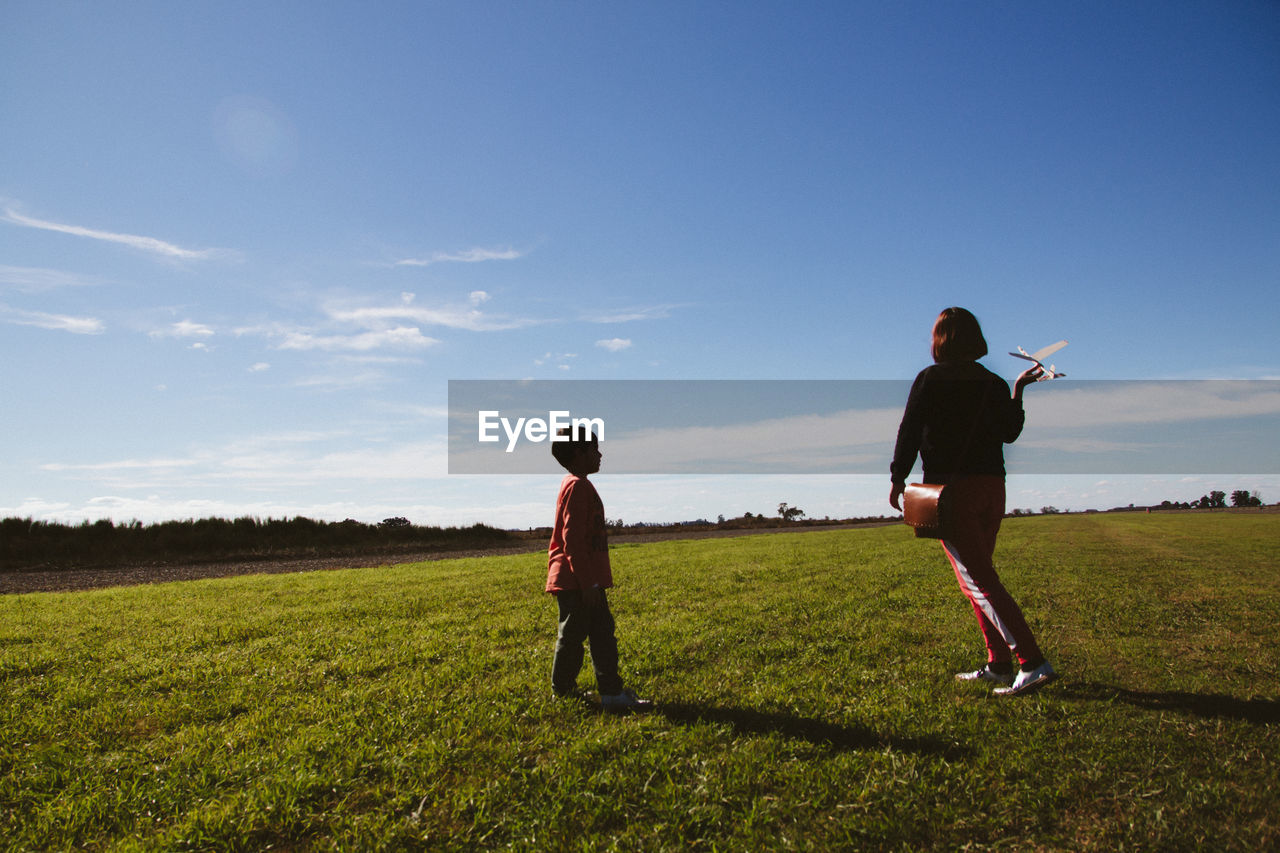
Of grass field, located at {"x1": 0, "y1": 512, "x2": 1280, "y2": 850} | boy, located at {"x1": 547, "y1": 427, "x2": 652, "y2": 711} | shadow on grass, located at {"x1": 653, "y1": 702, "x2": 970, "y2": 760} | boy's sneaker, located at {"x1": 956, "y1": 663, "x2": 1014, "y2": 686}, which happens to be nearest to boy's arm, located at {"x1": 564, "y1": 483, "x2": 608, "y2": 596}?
boy, located at {"x1": 547, "y1": 427, "x2": 652, "y2": 711}

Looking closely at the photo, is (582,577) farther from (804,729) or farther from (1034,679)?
(1034,679)

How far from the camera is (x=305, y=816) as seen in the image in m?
3.57

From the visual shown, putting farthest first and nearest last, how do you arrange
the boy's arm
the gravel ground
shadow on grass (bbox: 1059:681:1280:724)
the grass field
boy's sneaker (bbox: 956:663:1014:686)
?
the gravel ground
boy's sneaker (bbox: 956:663:1014:686)
the boy's arm
shadow on grass (bbox: 1059:681:1280:724)
the grass field

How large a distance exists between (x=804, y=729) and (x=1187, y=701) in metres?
3.16

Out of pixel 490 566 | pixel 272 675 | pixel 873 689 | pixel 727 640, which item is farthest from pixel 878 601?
pixel 490 566

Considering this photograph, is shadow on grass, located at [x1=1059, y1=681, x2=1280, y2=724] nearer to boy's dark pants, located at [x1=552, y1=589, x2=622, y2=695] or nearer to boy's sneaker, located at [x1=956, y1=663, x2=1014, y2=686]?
boy's sneaker, located at [x1=956, y1=663, x2=1014, y2=686]

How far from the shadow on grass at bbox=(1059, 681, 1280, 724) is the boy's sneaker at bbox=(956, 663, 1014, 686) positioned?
0.39 meters

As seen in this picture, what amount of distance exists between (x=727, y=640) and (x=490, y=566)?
496 inches

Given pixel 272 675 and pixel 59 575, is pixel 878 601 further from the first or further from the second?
pixel 59 575

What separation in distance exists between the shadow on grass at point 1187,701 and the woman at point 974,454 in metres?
0.58

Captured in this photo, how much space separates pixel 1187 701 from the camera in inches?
201

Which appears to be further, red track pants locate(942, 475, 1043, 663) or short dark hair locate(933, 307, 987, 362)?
short dark hair locate(933, 307, 987, 362)

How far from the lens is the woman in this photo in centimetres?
504

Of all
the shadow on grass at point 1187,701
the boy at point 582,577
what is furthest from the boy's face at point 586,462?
the shadow on grass at point 1187,701
